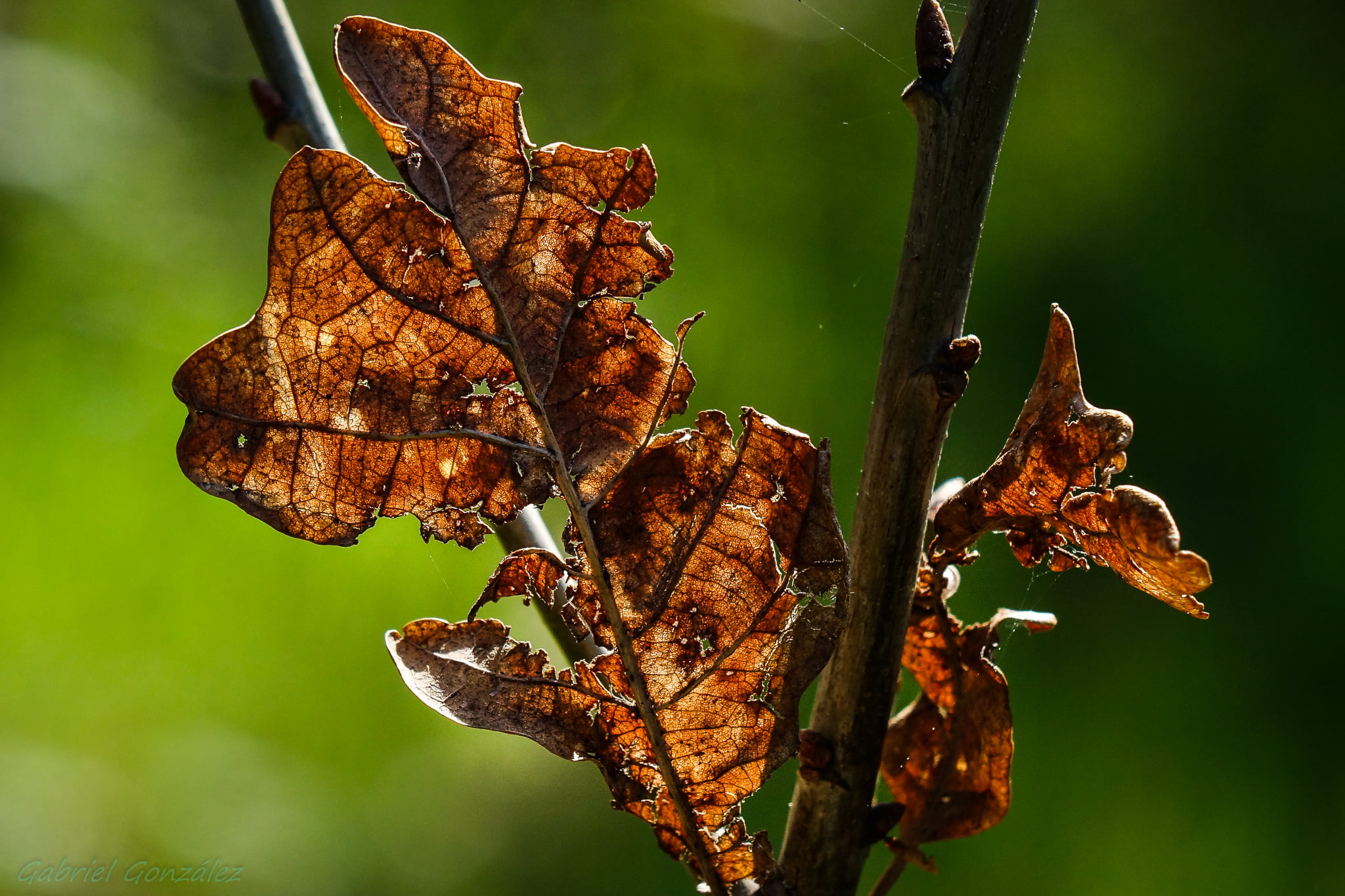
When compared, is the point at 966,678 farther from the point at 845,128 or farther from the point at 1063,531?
the point at 845,128

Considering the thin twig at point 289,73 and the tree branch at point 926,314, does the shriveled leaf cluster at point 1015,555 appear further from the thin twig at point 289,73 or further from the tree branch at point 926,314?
the thin twig at point 289,73

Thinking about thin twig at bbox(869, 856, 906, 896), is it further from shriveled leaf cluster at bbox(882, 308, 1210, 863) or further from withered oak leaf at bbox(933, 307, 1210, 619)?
withered oak leaf at bbox(933, 307, 1210, 619)

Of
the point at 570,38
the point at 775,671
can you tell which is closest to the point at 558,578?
the point at 775,671

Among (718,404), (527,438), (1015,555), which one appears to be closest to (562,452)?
(527,438)

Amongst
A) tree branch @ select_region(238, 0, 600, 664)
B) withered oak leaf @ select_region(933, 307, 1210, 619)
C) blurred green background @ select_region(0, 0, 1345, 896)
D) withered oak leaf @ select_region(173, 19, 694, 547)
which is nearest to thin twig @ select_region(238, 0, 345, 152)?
tree branch @ select_region(238, 0, 600, 664)
